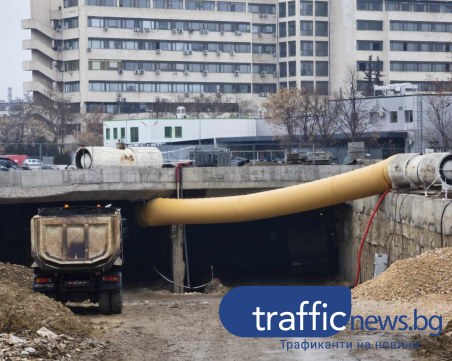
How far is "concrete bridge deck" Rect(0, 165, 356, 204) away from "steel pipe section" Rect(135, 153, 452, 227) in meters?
1.17

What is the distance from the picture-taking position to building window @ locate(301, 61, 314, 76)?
463 feet

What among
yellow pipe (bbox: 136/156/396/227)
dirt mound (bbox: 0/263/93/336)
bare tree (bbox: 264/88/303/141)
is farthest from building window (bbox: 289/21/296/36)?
dirt mound (bbox: 0/263/93/336)

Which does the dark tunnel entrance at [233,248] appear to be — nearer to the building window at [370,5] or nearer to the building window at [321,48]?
the building window at [370,5]

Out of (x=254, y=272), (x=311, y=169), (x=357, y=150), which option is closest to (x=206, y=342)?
(x=311, y=169)

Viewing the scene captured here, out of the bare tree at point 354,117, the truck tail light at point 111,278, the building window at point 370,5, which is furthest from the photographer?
the building window at point 370,5

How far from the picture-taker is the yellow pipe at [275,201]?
42.2 meters

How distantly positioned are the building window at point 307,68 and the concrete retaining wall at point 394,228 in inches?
3510

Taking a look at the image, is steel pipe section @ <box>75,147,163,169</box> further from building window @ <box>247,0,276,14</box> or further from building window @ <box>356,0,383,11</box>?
building window @ <box>247,0,276,14</box>

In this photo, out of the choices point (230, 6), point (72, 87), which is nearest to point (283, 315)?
point (72, 87)

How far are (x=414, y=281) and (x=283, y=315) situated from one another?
669 cm

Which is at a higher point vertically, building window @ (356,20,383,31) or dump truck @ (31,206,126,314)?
building window @ (356,20,383,31)

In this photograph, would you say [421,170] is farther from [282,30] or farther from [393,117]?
[282,30]

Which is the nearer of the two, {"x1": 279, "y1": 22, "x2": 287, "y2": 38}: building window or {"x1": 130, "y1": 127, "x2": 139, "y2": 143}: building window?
{"x1": 130, "y1": 127, "x2": 139, "y2": 143}: building window

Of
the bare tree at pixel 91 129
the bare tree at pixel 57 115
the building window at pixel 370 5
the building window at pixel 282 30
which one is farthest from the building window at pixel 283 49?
the bare tree at pixel 57 115
